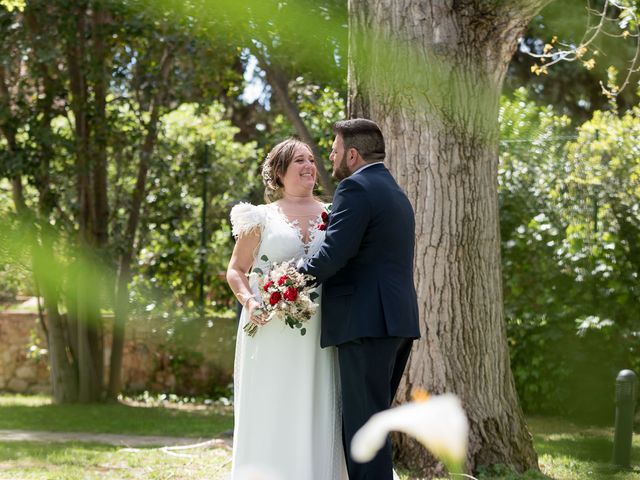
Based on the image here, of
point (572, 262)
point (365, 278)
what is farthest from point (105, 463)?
point (572, 262)

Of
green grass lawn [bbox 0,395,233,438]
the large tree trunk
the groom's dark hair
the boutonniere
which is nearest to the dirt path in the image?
green grass lawn [bbox 0,395,233,438]

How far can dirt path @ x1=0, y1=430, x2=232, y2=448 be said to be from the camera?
820cm

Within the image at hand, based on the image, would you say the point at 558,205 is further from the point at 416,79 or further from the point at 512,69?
the point at 512,69

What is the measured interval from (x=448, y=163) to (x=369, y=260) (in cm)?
182

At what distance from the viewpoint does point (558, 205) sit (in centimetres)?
1042

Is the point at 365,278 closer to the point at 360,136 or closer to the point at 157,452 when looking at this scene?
the point at 360,136

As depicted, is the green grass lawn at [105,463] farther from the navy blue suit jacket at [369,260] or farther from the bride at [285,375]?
the navy blue suit jacket at [369,260]

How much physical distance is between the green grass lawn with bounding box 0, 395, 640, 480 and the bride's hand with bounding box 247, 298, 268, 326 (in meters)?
1.91

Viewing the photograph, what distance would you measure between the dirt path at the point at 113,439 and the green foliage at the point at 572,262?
152 inches

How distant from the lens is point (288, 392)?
15.2 feet

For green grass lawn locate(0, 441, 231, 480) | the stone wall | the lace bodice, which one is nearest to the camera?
the lace bodice

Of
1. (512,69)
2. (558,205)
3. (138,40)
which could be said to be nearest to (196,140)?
(138,40)

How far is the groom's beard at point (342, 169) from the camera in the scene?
14.3 ft

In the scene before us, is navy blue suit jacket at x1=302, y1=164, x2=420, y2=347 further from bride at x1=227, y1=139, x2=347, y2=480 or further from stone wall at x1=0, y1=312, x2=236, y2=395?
stone wall at x1=0, y1=312, x2=236, y2=395
